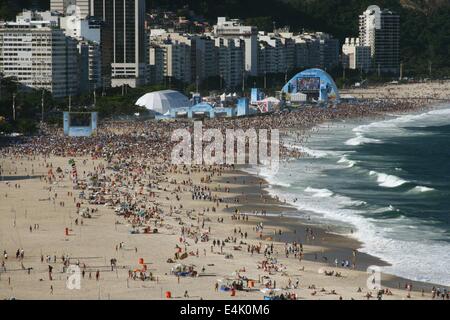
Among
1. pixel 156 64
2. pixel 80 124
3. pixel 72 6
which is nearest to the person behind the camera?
pixel 80 124

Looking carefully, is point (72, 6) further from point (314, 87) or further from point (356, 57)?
point (356, 57)

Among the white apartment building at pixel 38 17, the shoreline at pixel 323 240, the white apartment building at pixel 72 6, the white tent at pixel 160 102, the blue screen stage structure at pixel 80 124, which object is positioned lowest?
the shoreline at pixel 323 240

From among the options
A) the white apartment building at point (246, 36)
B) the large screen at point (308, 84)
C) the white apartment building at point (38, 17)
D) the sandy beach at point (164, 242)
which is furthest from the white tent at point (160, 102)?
the white apartment building at point (246, 36)

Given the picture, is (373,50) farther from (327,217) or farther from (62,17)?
(327,217)

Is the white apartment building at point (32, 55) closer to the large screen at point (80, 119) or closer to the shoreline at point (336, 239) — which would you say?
the large screen at point (80, 119)

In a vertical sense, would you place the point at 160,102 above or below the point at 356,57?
below

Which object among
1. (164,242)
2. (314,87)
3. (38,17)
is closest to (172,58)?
(38,17)
